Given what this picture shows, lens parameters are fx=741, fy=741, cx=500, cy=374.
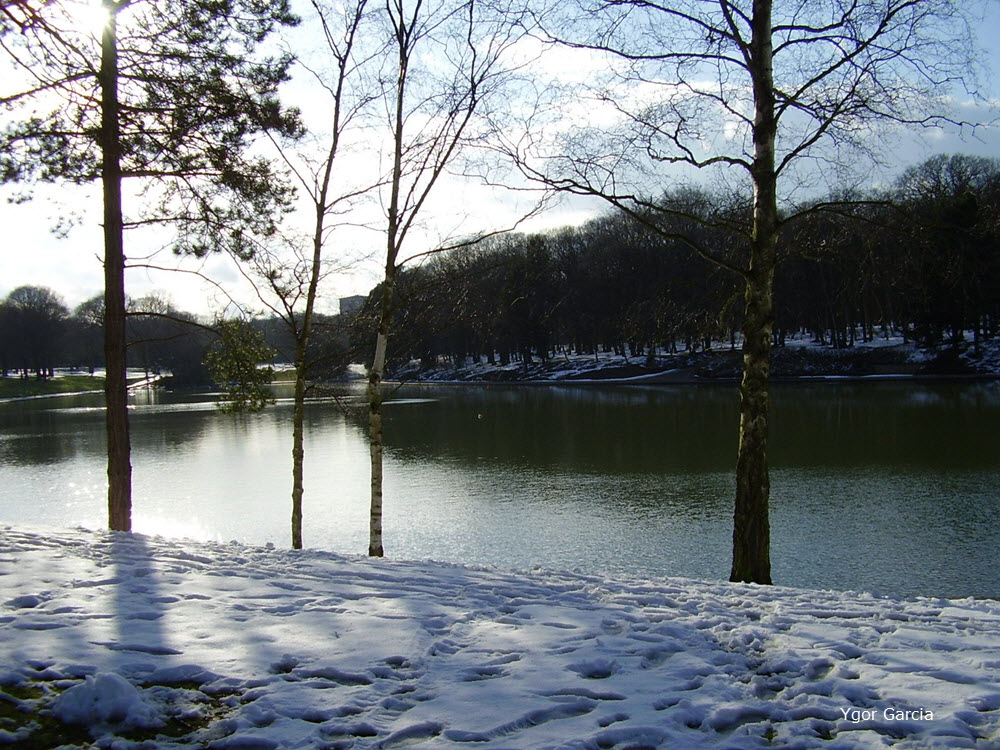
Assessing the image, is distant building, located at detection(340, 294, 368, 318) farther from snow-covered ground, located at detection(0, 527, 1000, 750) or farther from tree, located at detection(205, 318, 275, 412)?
snow-covered ground, located at detection(0, 527, 1000, 750)

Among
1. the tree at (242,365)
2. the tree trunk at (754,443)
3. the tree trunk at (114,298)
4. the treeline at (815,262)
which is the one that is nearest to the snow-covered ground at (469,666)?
the tree trunk at (754,443)

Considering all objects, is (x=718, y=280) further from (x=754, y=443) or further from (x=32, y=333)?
(x=32, y=333)

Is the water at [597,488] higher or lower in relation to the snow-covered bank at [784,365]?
lower

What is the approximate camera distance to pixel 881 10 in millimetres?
8242

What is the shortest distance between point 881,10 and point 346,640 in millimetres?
8532

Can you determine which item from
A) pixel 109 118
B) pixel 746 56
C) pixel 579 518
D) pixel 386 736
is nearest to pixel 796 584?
pixel 579 518

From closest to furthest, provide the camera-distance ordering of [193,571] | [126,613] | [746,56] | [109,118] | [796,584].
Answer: [126,613] → [193,571] → [746,56] → [109,118] → [796,584]

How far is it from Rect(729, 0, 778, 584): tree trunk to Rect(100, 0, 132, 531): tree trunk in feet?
28.5

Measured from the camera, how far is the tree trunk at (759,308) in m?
8.85

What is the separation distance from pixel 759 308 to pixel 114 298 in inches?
363

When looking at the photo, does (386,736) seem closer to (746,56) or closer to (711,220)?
(711,220)

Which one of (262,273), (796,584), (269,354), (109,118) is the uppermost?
(109,118)

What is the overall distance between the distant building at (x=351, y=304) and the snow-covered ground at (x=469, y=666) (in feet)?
31.3

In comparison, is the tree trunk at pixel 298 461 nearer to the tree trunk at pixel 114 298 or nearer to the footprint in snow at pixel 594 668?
the tree trunk at pixel 114 298
